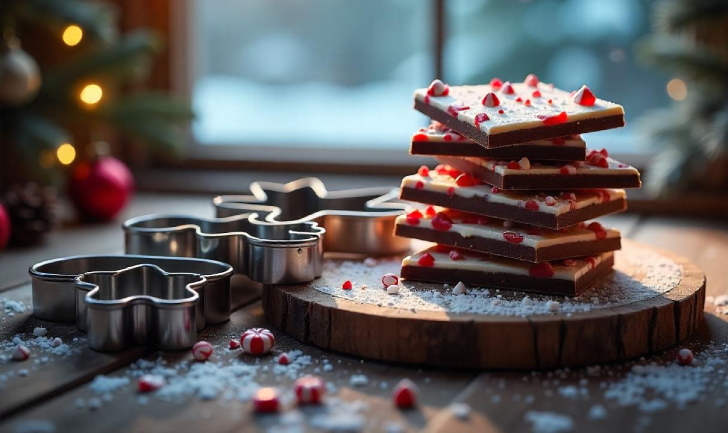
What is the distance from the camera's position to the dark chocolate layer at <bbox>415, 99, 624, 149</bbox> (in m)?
1.87

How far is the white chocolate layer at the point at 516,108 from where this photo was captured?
1.88 metres

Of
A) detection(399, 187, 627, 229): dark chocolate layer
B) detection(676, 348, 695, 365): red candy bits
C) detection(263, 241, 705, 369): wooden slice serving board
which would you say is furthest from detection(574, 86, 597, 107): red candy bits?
detection(676, 348, 695, 365): red candy bits

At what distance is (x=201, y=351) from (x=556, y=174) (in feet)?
2.78

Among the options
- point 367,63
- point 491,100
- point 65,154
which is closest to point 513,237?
point 491,100

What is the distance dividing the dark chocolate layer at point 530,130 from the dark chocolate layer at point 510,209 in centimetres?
14

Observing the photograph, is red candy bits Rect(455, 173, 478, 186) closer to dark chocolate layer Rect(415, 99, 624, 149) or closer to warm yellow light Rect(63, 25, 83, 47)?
dark chocolate layer Rect(415, 99, 624, 149)

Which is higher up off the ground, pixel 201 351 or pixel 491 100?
pixel 491 100

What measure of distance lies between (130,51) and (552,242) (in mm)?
1972

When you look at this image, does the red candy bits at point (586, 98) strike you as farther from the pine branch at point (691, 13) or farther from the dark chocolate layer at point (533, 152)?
the pine branch at point (691, 13)

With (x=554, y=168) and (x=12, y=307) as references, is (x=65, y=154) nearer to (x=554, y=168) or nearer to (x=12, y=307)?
(x=12, y=307)

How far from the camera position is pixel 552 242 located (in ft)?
6.15

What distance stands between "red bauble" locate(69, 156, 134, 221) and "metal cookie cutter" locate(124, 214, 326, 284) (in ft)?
3.08

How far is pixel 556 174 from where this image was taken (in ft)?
6.30

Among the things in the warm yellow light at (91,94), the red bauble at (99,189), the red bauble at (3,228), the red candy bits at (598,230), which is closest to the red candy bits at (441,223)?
the red candy bits at (598,230)
